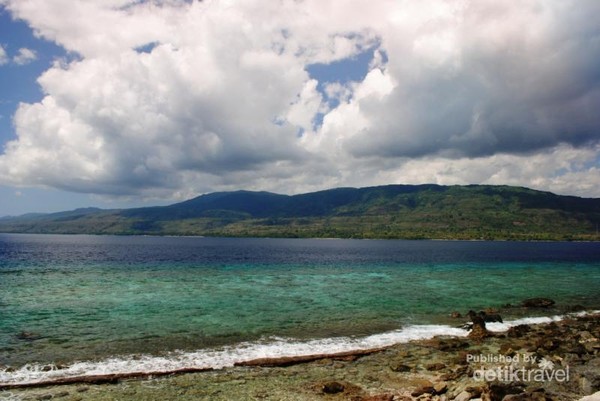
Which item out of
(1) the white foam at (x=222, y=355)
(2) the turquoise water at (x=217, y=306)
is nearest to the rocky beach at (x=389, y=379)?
(1) the white foam at (x=222, y=355)

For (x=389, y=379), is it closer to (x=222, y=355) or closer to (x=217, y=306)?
(x=222, y=355)

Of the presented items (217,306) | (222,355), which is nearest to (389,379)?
(222,355)

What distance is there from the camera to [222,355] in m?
30.7

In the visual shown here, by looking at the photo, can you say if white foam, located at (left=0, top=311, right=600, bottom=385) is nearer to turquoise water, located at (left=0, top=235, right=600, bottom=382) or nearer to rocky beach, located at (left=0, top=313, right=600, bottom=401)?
turquoise water, located at (left=0, top=235, right=600, bottom=382)

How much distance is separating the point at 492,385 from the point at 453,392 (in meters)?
2.86

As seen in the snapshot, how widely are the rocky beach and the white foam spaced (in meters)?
1.85

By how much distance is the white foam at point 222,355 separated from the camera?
26406mm

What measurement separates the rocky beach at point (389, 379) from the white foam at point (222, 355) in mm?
1847

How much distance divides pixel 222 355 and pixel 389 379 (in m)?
13.4

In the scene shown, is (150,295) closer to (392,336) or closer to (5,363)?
(5,363)

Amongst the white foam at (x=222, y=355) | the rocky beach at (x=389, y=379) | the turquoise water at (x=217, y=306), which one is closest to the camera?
the rocky beach at (x=389, y=379)

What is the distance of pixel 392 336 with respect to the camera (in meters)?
36.9

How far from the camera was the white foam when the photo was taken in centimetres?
2641

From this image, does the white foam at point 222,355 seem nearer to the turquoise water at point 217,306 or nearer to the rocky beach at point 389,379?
the turquoise water at point 217,306
